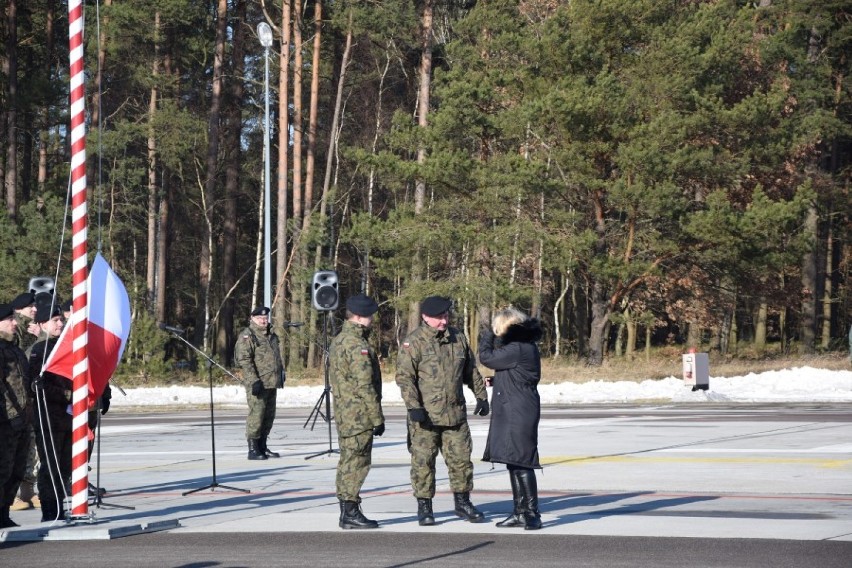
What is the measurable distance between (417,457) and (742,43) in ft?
104

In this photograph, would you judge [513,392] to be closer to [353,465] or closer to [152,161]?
[353,465]

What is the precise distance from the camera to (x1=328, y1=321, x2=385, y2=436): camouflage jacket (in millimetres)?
10922

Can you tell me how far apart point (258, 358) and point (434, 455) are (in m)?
6.45

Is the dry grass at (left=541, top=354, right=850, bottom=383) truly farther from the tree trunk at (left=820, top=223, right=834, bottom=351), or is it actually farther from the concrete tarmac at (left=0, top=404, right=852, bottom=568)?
the concrete tarmac at (left=0, top=404, right=852, bottom=568)

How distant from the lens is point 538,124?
3928 cm

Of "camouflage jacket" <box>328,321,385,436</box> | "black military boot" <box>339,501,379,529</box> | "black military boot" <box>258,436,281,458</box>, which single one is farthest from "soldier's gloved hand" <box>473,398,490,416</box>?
"black military boot" <box>258,436,281,458</box>

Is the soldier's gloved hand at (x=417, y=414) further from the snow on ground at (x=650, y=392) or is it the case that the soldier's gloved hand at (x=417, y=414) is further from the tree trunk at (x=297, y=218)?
the tree trunk at (x=297, y=218)

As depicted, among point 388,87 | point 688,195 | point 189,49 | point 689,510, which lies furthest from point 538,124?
point 689,510

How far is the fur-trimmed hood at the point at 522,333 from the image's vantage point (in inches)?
426

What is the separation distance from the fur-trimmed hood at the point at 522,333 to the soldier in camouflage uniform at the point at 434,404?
0.52 meters

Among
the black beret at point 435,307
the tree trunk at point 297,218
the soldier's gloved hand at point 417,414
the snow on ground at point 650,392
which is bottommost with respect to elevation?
the snow on ground at point 650,392

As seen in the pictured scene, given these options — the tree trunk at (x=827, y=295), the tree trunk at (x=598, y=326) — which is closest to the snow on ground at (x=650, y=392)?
the tree trunk at (x=598, y=326)

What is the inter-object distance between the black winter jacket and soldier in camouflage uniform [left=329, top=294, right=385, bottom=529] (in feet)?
3.15

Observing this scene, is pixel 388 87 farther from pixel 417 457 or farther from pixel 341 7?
pixel 417 457
